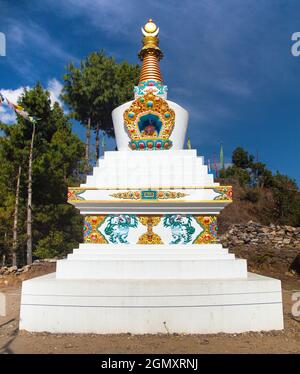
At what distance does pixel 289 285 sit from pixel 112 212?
7822mm

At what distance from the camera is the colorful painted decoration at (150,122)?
8.19 metres

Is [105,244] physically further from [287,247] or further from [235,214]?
[235,214]

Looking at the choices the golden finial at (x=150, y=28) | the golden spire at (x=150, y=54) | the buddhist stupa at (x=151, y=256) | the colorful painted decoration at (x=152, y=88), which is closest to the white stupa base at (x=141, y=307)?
the buddhist stupa at (x=151, y=256)

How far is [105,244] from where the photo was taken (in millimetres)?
6699

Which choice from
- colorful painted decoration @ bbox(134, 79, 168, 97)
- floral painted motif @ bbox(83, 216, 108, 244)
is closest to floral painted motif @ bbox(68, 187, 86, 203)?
floral painted motif @ bbox(83, 216, 108, 244)

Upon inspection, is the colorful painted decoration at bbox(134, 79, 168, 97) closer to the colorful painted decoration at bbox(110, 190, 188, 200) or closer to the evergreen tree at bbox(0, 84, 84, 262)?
the colorful painted decoration at bbox(110, 190, 188, 200)

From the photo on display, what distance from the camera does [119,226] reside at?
680 centimetres

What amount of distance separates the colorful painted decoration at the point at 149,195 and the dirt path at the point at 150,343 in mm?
2699

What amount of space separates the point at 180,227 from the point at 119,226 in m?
1.28

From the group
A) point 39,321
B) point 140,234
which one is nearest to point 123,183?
point 140,234

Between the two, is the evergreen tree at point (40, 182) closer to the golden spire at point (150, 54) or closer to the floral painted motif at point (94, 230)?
the golden spire at point (150, 54)

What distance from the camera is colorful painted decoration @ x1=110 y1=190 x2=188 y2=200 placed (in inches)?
268

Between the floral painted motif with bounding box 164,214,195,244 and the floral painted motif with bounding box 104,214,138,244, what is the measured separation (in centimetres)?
72

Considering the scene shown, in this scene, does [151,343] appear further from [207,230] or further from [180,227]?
[207,230]
